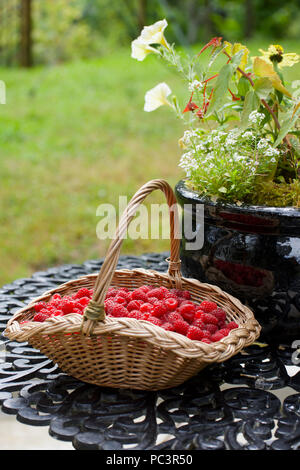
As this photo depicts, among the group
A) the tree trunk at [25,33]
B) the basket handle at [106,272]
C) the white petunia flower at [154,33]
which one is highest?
the tree trunk at [25,33]

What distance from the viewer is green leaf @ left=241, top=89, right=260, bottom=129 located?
3.50ft

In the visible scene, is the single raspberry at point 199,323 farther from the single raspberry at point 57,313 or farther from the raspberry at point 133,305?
the single raspberry at point 57,313

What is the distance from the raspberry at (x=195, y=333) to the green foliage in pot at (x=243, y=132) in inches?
11.4

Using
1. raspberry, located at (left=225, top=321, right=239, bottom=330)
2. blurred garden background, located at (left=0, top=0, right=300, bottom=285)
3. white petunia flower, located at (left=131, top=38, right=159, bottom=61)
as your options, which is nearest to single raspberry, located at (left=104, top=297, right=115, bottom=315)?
raspberry, located at (left=225, top=321, right=239, bottom=330)

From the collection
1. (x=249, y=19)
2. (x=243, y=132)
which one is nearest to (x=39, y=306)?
(x=243, y=132)

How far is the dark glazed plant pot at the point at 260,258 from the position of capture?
1022 mm

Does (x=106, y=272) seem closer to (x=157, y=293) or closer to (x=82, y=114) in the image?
(x=157, y=293)

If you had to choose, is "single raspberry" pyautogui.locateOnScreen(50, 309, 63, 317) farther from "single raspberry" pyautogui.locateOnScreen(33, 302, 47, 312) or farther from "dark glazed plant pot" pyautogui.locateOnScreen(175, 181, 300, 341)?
"dark glazed plant pot" pyautogui.locateOnScreen(175, 181, 300, 341)

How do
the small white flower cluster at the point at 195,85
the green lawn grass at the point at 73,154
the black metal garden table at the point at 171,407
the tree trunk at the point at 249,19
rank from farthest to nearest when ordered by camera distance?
the tree trunk at the point at 249,19
the green lawn grass at the point at 73,154
the small white flower cluster at the point at 195,85
the black metal garden table at the point at 171,407

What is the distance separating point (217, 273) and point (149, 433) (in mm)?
411

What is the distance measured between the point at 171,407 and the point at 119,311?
19 cm

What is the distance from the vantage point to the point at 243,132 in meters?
1.11

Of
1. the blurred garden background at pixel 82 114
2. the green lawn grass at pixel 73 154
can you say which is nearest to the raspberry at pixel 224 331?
the blurred garden background at pixel 82 114

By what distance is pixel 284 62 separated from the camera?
1.21 metres
